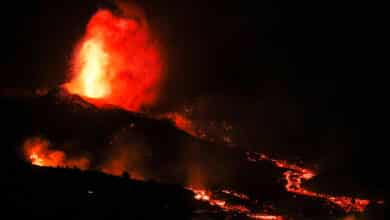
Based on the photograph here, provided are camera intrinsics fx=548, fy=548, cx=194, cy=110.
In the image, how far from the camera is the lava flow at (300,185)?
40625 mm

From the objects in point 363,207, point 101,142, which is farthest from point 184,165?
point 363,207

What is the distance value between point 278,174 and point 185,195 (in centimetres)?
2219

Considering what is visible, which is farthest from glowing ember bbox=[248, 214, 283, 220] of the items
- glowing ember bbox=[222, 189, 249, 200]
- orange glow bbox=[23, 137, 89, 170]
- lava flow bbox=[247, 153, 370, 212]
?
orange glow bbox=[23, 137, 89, 170]

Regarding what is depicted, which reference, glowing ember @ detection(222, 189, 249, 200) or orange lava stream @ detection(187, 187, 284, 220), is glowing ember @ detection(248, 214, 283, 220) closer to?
orange lava stream @ detection(187, 187, 284, 220)

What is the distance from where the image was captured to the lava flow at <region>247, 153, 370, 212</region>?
1599 inches

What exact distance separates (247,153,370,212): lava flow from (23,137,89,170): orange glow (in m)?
17.3

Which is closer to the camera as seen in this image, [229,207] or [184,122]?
[229,207]

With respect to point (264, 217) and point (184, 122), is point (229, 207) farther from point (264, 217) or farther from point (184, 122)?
point (184, 122)

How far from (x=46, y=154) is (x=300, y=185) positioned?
70.2 feet

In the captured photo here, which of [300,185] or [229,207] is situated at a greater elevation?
[300,185]

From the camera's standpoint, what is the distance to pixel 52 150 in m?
36.2

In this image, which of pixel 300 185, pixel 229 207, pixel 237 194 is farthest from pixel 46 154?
pixel 300 185

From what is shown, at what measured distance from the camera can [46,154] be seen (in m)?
35.4

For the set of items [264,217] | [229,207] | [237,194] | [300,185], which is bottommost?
[264,217]
